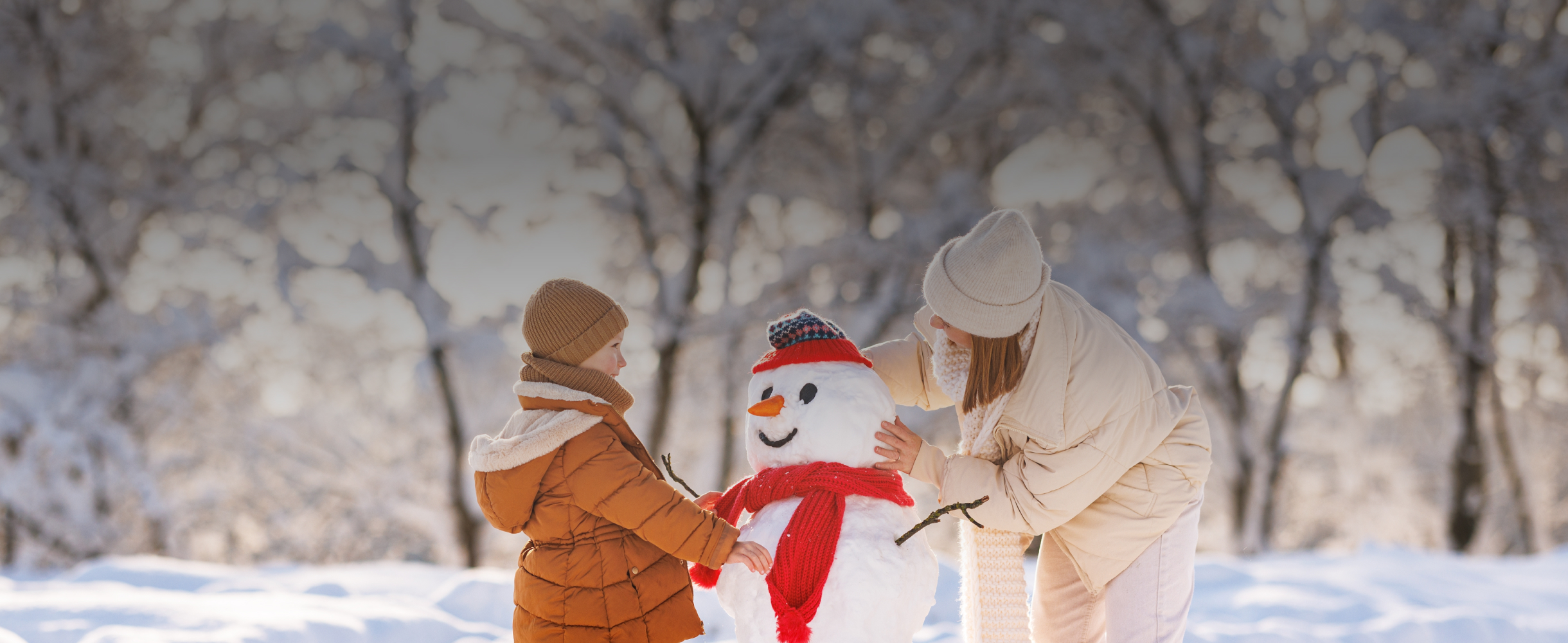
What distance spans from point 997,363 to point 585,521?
110 cm

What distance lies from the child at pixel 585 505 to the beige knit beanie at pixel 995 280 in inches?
29.5

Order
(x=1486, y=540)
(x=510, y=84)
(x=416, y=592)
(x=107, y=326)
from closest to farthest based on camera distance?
1. (x=416, y=592)
2. (x=510, y=84)
3. (x=107, y=326)
4. (x=1486, y=540)

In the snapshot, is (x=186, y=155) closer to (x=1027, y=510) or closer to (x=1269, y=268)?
(x=1027, y=510)

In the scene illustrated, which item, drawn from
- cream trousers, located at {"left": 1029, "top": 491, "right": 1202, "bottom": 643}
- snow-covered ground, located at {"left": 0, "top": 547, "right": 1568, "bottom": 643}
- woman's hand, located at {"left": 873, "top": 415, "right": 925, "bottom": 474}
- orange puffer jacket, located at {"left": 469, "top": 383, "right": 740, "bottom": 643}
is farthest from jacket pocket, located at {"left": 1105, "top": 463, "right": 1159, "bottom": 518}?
snow-covered ground, located at {"left": 0, "top": 547, "right": 1568, "bottom": 643}

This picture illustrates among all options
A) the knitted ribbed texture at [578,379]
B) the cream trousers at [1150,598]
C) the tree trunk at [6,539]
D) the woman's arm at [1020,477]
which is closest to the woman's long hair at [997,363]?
the woman's arm at [1020,477]

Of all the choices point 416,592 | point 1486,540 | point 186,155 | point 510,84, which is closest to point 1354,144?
point 1486,540

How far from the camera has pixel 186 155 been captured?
7758 millimetres

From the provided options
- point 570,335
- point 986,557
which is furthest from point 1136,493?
point 570,335

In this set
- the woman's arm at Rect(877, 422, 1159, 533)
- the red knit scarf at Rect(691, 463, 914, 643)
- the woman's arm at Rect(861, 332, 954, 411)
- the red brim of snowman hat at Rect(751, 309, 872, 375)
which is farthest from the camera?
the woman's arm at Rect(861, 332, 954, 411)

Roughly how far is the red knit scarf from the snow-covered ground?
1.68 m

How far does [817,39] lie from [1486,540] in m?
8.47

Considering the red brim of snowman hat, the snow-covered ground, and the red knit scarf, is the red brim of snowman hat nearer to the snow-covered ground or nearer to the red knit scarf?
the red knit scarf

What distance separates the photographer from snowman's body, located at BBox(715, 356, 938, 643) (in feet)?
6.57

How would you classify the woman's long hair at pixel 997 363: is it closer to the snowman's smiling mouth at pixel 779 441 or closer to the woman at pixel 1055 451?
the woman at pixel 1055 451
